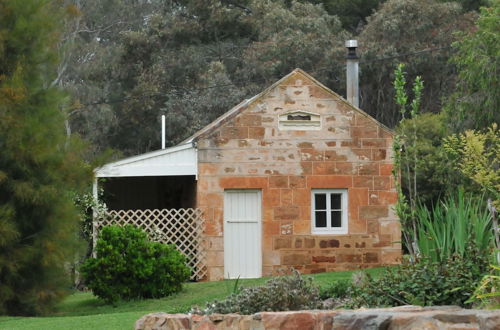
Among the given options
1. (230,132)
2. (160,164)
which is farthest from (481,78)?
(160,164)

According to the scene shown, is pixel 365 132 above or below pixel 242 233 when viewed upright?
above

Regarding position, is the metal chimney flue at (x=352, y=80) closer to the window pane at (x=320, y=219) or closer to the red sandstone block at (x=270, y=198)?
the window pane at (x=320, y=219)

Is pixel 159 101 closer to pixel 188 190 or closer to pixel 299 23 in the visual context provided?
pixel 299 23

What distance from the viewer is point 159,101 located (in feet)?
128

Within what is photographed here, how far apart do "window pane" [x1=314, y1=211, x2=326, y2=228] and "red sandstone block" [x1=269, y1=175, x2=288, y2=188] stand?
0.98 m

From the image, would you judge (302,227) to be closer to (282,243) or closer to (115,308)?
(282,243)

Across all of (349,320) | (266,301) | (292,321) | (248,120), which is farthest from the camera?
(248,120)

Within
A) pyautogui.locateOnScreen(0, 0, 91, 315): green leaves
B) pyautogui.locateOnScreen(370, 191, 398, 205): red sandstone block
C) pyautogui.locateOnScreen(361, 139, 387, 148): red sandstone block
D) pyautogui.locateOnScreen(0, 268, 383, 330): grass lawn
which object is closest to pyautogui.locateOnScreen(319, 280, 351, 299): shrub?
pyautogui.locateOnScreen(0, 268, 383, 330): grass lawn

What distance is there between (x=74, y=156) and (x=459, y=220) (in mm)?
8325

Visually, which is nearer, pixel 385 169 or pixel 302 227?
pixel 302 227

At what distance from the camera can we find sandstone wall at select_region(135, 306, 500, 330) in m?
6.91

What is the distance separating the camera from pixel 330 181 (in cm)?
2175

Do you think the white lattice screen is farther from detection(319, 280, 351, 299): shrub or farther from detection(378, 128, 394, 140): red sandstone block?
detection(319, 280, 351, 299): shrub

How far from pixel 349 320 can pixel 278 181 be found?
14.1 m
